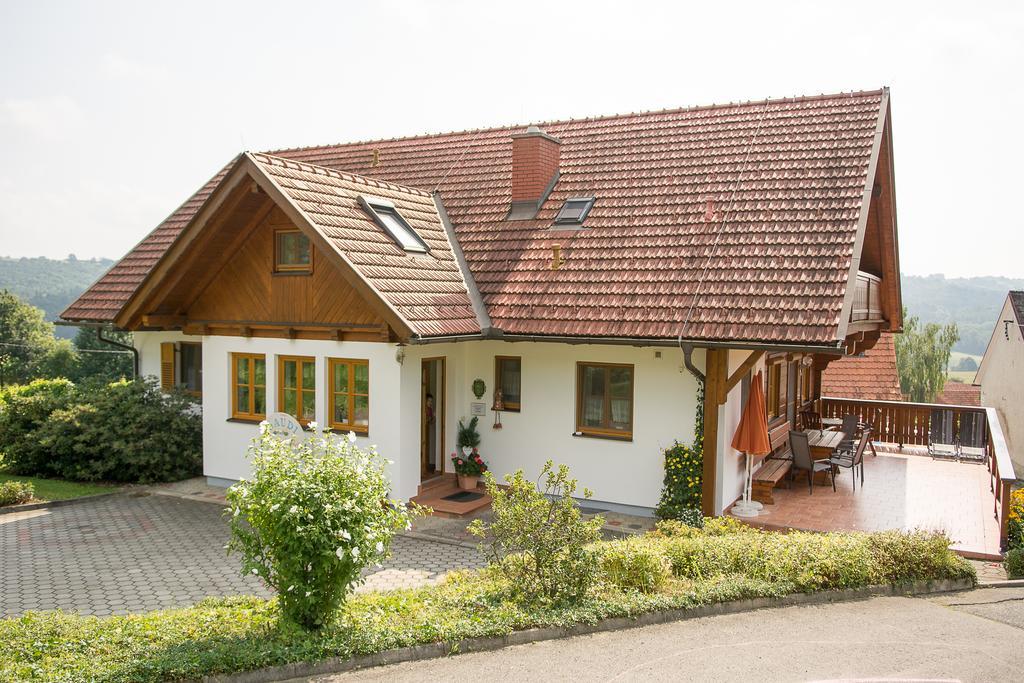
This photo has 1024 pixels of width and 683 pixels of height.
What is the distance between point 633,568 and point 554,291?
5960 millimetres

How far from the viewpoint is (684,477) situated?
39.9 feet

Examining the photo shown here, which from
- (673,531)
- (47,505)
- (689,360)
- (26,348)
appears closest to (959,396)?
(689,360)

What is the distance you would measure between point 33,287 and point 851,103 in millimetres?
164257

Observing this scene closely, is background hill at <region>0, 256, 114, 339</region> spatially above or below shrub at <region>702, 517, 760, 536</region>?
above

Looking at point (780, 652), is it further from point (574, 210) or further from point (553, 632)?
point (574, 210)

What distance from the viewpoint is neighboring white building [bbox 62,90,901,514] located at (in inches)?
482

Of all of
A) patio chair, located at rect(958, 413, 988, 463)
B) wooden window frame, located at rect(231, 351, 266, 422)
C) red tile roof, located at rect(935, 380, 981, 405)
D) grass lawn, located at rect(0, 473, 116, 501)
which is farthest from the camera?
red tile roof, located at rect(935, 380, 981, 405)

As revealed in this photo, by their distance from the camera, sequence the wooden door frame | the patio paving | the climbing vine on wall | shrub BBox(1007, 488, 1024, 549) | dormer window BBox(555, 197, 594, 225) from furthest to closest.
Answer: dormer window BBox(555, 197, 594, 225) < the wooden door frame < the climbing vine on wall < the patio paving < shrub BBox(1007, 488, 1024, 549)

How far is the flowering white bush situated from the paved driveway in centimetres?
275

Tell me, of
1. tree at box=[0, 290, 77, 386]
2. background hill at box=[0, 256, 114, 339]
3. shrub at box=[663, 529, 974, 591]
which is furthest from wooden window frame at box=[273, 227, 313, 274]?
background hill at box=[0, 256, 114, 339]

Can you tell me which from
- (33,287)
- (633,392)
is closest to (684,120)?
(633,392)

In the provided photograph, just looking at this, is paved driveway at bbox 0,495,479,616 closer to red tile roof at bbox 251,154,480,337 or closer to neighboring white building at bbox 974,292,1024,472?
red tile roof at bbox 251,154,480,337

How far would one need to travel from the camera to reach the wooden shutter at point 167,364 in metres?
17.4

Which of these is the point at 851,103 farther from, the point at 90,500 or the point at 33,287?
the point at 33,287
